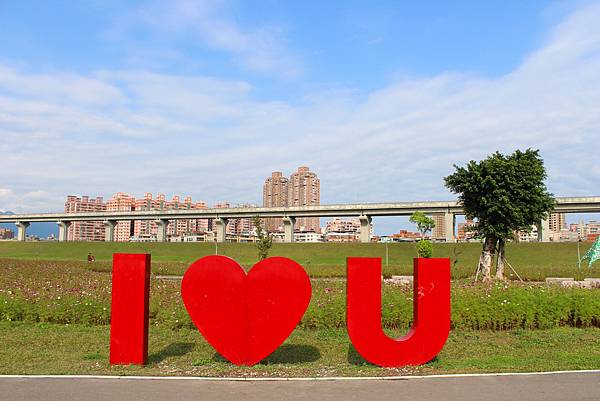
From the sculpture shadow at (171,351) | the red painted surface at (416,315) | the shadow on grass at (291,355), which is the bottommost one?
the sculpture shadow at (171,351)

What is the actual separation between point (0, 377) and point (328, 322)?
280 inches

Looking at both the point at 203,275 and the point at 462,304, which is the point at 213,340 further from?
the point at 462,304

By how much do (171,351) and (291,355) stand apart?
250 centimetres

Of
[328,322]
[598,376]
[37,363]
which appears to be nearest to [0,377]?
[37,363]

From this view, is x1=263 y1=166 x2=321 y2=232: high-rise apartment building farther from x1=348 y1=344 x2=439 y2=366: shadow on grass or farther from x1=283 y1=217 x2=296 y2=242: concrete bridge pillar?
x1=348 y1=344 x2=439 y2=366: shadow on grass

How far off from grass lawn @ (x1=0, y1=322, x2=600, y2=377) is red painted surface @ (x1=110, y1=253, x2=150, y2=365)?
298 millimetres

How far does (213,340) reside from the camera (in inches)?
350

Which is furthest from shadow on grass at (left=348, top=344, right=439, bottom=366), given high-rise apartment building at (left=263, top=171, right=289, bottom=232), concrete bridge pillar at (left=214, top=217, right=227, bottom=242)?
high-rise apartment building at (left=263, top=171, right=289, bottom=232)

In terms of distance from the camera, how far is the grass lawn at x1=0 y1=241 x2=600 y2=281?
33856 millimetres

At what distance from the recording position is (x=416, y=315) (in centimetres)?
912

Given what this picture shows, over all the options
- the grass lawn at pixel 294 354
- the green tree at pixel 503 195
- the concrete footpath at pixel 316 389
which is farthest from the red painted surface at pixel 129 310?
the green tree at pixel 503 195

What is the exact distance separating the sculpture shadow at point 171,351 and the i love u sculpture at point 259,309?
1.69ft

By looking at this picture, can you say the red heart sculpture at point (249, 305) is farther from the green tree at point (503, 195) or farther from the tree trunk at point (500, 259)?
the tree trunk at point (500, 259)

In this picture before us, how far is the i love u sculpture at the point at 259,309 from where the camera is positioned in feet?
29.0
